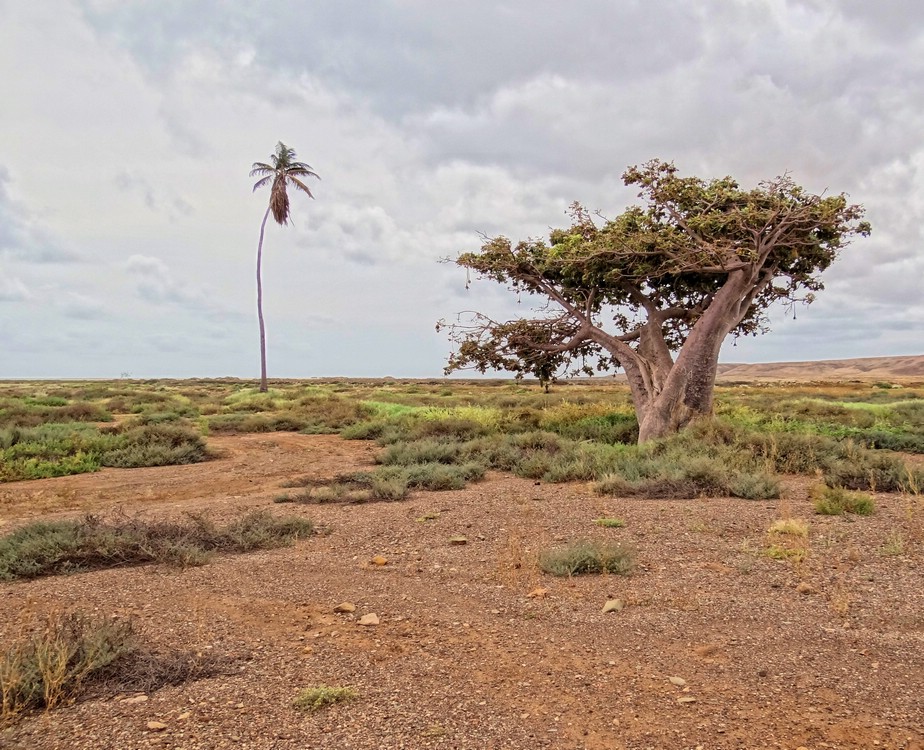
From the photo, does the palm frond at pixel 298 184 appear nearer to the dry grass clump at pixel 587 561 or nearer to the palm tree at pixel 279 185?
the palm tree at pixel 279 185

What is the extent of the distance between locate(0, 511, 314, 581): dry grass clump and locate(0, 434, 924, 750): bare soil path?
0.93ft

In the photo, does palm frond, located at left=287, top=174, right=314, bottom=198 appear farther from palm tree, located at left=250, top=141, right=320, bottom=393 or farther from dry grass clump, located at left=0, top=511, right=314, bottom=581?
dry grass clump, located at left=0, top=511, right=314, bottom=581

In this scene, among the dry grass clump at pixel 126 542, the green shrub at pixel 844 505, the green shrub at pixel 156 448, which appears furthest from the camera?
the green shrub at pixel 156 448

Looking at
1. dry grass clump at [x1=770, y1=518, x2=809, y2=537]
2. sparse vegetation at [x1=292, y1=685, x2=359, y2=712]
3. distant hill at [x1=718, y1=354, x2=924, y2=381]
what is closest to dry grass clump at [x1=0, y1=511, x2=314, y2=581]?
sparse vegetation at [x1=292, y1=685, x2=359, y2=712]

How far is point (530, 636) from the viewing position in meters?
4.40

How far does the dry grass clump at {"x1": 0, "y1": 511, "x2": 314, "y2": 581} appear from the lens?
6.04m

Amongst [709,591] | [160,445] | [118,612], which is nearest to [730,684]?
[709,591]

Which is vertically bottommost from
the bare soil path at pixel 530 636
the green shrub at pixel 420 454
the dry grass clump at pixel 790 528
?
the bare soil path at pixel 530 636

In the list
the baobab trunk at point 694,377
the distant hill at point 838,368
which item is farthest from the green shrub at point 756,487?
the distant hill at point 838,368

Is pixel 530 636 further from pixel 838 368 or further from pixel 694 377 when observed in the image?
pixel 838 368

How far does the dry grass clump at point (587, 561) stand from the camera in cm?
576

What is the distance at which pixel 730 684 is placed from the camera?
3.67 m

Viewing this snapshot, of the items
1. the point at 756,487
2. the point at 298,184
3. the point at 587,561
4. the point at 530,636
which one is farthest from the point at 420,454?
the point at 298,184

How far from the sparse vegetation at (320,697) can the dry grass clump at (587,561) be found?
8.69 ft
